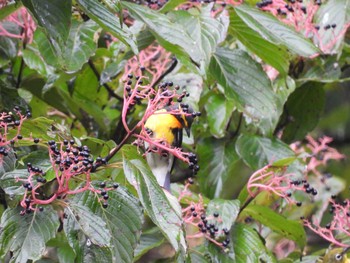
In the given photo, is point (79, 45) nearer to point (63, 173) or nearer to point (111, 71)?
point (111, 71)

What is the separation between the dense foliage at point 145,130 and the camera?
1531mm

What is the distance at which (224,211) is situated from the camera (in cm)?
197

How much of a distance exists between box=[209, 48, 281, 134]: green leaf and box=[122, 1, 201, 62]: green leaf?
0.35 meters

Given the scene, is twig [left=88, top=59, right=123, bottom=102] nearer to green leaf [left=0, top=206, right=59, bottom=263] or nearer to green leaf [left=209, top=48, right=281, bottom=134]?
green leaf [left=209, top=48, right=281, bottom=134]

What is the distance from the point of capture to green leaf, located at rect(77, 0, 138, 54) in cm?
158

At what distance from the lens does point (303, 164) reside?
2312 mm

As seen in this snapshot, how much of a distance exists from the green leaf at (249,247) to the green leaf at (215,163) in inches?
13.5

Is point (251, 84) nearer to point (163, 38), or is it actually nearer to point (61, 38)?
point (163, 38)

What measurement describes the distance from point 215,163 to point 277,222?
36 cm

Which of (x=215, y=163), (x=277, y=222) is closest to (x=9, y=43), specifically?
(x=215, y=163)

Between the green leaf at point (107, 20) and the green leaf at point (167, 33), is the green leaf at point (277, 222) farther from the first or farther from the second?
the green leaf at point (107, 20)

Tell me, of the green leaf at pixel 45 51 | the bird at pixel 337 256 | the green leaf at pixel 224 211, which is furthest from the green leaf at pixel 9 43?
the bird at pixel 337 256

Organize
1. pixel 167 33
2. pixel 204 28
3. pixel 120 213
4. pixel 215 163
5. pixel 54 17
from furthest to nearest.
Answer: pixel 215 163, pixel 204 28, pixel 167 33, pixel 120 213, pixel 54 17

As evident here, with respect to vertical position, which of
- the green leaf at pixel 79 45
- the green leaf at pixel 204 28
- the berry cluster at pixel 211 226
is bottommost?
the berry cluster at pixel 211 226
